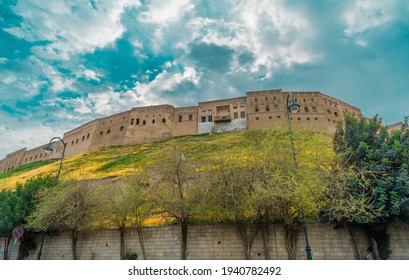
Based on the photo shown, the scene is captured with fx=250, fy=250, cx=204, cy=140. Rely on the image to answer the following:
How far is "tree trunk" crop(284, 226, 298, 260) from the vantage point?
13.2m

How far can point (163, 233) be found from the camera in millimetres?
15844

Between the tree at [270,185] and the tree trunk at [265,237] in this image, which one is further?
the tree trunk at [265,237]

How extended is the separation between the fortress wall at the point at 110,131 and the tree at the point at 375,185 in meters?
56.9

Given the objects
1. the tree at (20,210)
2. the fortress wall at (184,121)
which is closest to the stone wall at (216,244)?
the tree at (20,210)

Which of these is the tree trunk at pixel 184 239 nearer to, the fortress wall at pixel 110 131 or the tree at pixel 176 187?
the tree at pixel 176 187

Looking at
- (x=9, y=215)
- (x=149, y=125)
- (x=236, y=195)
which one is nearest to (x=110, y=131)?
(x=149, y=125)

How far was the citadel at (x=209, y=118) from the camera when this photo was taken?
57781mm

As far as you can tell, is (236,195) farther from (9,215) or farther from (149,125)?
(149,125)

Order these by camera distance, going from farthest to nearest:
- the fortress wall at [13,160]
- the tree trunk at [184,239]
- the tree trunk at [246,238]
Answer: the fortress wall at [13,160]
the tree trunk at [184,239]
the tree trunk at [246,238]

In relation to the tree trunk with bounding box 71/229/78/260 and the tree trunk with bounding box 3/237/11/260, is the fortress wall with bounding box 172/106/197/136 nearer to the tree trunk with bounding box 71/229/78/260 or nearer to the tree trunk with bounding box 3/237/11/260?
the tree trunk with bounding box 3/237/11/260

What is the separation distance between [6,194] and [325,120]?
5744cm

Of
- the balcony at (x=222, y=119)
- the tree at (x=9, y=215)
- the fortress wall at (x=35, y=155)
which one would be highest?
the balcony at (x=222, y=119)

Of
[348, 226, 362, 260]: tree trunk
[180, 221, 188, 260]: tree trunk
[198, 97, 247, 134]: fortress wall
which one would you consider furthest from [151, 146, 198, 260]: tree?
[198, 97, 247, 134]: fortress wall
